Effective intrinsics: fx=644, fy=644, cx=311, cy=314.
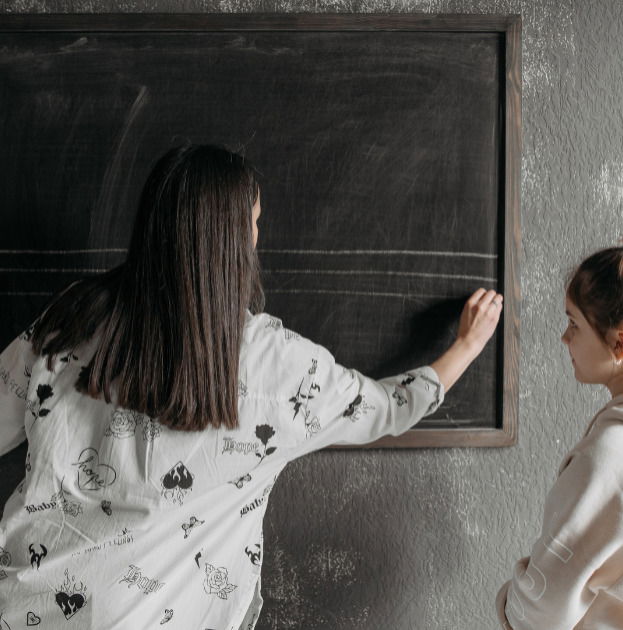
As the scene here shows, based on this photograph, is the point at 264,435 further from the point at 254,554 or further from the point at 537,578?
the point at 537,578

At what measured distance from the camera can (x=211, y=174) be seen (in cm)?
94

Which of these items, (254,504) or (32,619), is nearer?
(32,619)

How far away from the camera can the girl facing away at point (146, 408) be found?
0.92 metres

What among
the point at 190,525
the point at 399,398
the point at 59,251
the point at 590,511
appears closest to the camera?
the point at 590,511

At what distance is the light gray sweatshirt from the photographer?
0.89 metres

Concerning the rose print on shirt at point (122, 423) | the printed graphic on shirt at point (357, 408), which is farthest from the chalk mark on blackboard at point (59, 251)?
the printed graphic on shirt at point (357, 408)

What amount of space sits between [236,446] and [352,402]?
21cm

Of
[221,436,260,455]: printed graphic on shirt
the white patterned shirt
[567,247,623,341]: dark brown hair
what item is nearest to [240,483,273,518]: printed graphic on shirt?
the white patterned shirt

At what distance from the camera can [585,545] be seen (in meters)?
0.89

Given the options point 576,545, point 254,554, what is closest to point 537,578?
point 576,545

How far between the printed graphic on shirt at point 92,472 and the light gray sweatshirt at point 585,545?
0.63m

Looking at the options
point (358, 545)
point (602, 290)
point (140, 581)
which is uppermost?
point (602, 290)

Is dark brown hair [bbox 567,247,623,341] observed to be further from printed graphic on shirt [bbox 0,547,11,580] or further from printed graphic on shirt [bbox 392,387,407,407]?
printed graphic on shirt [bbox 0,547,11,580]

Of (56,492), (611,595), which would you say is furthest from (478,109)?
(56,492)
